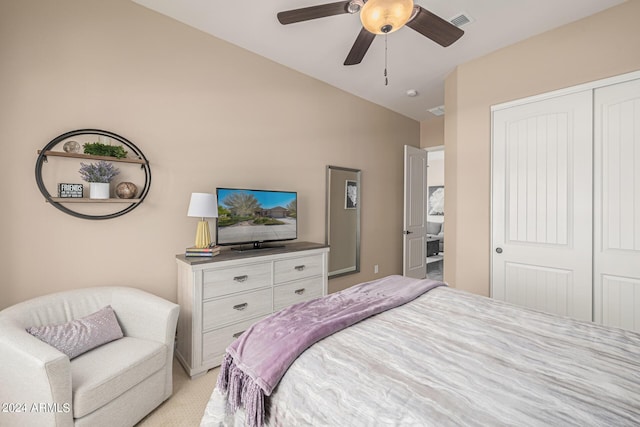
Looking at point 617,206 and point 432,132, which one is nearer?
point 617,206

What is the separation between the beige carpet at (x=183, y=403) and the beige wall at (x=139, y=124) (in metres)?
0.71

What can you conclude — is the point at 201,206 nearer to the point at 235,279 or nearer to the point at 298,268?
the point at 235,279

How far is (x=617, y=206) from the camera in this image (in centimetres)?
219

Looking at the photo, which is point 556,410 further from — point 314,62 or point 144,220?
point 314,62

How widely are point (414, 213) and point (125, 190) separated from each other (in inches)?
150

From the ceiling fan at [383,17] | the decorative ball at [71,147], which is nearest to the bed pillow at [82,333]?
the decorative ball at [71,147]

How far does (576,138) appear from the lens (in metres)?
2.36

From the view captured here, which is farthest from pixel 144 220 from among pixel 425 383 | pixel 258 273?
pixel 425 383

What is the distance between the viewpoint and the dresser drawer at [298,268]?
2527mm

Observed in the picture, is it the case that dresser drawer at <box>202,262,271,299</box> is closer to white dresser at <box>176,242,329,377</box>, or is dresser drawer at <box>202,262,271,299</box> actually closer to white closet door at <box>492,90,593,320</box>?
white dresser at <box>176,242,329,377</box>

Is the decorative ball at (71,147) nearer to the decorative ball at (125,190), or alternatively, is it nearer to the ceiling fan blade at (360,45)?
the decorative ball at (125,190)

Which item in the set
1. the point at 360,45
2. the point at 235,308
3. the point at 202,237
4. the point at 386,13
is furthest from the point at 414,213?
the point at 386,13

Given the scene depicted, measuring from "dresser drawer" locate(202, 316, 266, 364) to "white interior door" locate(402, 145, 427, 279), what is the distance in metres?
2.73

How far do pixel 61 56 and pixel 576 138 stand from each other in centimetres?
405
